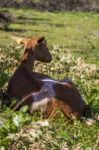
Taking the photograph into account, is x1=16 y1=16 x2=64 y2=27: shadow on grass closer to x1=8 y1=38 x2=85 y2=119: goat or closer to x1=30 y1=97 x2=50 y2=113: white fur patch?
x1=8 y1=38 x2=85 y2=119: goat

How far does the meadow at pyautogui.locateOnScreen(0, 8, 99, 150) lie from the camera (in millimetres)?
4992

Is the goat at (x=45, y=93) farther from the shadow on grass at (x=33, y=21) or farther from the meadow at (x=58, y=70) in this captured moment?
the shadow on grass at (x=33, y=21)

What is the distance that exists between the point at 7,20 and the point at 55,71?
7019mm

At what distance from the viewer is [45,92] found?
7363 millimetres

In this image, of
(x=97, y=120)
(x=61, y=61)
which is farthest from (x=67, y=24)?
(x=97, y=120)

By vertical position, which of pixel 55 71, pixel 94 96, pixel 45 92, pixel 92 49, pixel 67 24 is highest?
pixel 45 92

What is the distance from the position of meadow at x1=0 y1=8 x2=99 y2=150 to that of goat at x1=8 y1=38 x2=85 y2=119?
128mm

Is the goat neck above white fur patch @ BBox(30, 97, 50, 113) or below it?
below

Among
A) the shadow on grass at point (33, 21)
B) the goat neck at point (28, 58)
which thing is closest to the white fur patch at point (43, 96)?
the goat neck at point (28, 58)

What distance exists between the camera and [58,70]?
11.0 meters

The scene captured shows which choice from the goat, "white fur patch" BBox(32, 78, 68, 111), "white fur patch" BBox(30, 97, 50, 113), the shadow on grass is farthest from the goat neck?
the shadow on grass

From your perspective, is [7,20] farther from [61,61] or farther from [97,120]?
[97,120]

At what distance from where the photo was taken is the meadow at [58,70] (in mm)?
4992

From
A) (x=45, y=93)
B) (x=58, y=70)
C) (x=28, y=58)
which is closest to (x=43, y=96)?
(x=45, y=93)
